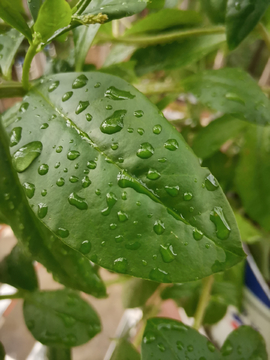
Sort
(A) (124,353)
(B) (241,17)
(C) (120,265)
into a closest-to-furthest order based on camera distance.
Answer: (C) (120,265) → (B) (241,17) → (A) (124,353)

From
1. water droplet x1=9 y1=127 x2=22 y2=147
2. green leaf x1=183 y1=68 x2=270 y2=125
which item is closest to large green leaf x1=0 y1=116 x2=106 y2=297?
water droplet x1=9 y1=127 x2=22 y2=147

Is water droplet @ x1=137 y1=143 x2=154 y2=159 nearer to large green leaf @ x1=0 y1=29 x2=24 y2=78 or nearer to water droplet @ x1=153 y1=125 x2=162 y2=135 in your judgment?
water droplet @ x1=153 y1=125 x2=162 y2=135

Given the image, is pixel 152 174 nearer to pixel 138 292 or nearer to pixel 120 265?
pixel 120 265

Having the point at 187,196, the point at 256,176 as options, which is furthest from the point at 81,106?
the point at 256,176

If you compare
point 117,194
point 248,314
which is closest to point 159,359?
point 117,194

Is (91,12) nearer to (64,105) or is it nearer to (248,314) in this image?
(64,105)

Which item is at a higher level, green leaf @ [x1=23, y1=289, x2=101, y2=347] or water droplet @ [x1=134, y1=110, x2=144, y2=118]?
water droplet @ [x1=134, y1=110, x2=144, y2=118]
